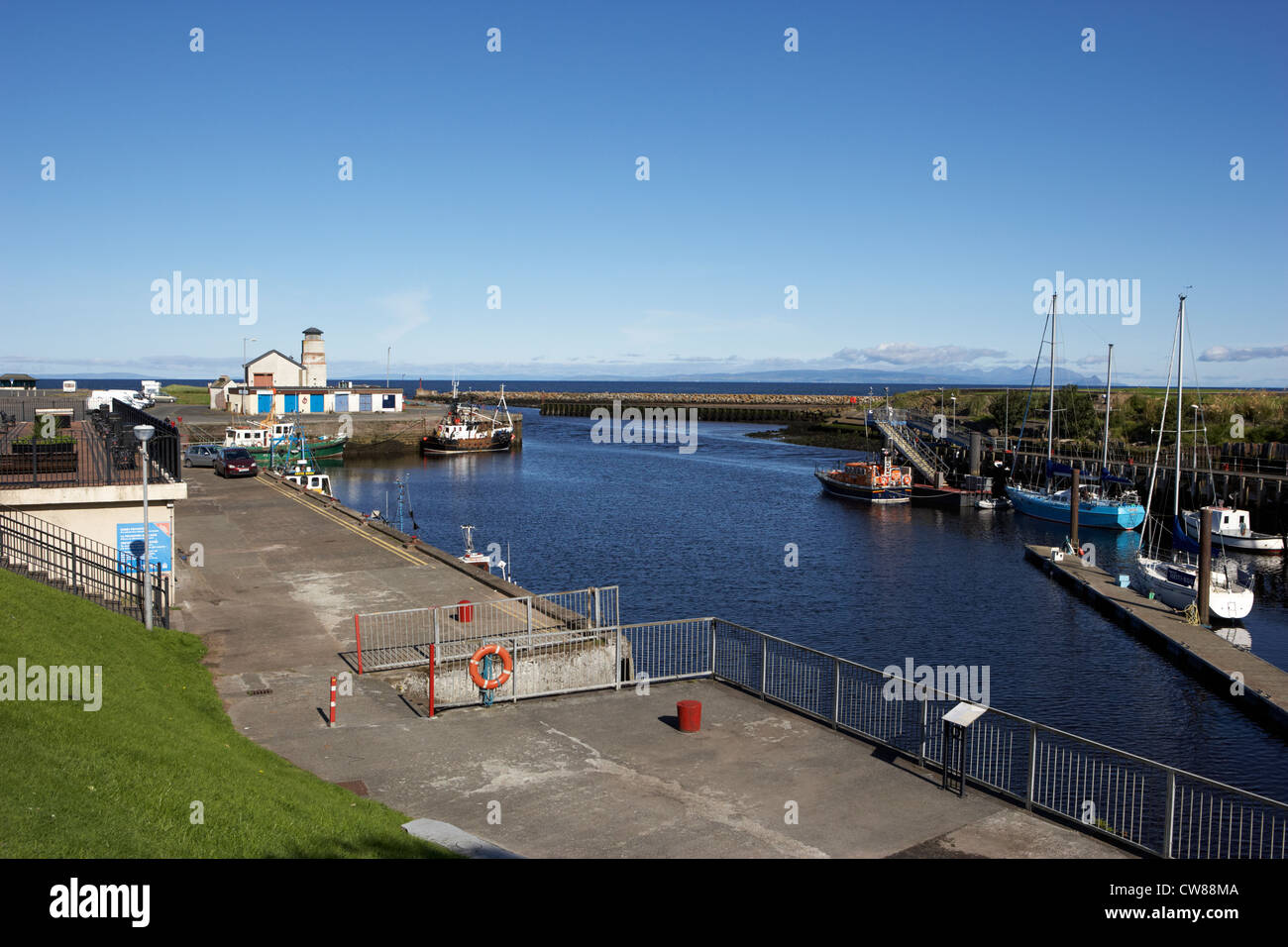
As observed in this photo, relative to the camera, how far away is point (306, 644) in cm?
2133

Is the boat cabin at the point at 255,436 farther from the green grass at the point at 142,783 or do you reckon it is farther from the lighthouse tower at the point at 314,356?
the green grass at the point at 142,783

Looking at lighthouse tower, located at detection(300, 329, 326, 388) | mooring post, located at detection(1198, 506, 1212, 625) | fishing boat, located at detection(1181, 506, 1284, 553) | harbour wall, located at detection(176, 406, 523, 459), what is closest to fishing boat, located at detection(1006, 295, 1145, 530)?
fishing boat, located at detection(1181, 506, 1284, 553)

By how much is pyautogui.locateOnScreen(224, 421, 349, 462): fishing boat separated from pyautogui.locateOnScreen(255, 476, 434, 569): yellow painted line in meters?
18.0

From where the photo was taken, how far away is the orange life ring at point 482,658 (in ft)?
58.6

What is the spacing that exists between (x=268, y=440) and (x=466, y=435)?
100 ft

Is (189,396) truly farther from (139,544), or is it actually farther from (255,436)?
(139,544)

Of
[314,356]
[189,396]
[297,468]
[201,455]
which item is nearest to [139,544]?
[297,468]

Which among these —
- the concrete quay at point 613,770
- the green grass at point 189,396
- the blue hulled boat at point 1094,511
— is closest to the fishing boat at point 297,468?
Result: the concrete quay at point 613,770
